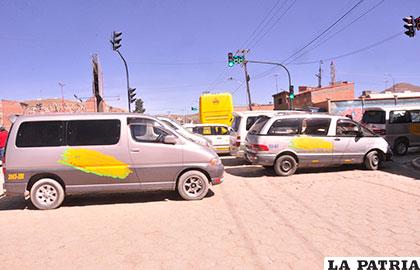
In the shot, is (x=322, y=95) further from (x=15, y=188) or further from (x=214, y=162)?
(x=15, y=188)

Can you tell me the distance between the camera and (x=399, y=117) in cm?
1166

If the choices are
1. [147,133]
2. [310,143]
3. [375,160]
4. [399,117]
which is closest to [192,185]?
[147,133]

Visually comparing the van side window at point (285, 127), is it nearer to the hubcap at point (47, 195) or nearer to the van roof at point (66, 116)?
the van roof at point (66, 116)

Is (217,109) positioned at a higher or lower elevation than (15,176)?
higher

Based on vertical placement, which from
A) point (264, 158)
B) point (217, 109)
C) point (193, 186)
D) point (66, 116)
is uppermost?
point (217, 109)

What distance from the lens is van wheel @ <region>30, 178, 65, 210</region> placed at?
593 cm

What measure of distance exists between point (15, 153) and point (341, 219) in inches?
243

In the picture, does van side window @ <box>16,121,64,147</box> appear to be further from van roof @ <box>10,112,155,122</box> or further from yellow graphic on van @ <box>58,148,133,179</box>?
yellow graphic on van @ <box>58,148,133,179</box>

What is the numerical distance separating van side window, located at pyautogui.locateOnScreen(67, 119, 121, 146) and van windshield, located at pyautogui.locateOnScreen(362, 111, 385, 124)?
400 inches

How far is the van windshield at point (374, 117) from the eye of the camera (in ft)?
37.9

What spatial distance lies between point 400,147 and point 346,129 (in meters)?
4.75

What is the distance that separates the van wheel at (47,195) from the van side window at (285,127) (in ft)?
18.0

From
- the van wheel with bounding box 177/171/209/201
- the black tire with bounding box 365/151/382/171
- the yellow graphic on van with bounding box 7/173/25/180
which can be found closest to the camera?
the yellow graphic on van with bounding box 7/173/25/180

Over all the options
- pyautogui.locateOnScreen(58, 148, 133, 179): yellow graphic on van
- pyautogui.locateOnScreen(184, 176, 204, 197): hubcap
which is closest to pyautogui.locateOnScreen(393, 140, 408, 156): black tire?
pyautogui.locateOnScreen(184, 176, 204, 197): hubcap
